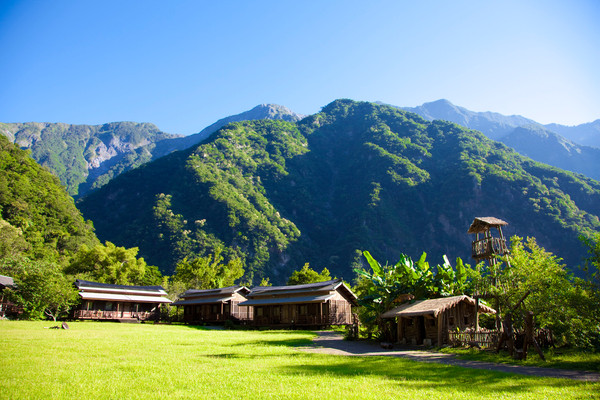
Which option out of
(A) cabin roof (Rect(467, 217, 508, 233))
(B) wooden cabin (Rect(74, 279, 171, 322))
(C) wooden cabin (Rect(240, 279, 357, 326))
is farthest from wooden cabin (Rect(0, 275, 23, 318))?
Answer: (A) cabin roof (Rect(467, 217, 508, 233))

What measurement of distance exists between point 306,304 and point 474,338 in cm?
2469

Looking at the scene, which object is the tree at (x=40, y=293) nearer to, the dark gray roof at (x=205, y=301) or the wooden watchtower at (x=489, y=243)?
the dark gray roof at (x=205, y=301)

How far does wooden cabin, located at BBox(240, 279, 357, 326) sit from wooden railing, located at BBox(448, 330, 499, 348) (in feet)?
64.0

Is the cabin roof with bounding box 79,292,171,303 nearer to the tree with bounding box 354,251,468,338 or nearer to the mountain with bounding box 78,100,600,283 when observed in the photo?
the tree with bounding box 354,251,468,338

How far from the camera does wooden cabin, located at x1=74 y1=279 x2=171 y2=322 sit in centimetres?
4497

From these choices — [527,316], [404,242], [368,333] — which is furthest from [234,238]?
[527,316]

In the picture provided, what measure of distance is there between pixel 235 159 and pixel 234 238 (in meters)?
36.3

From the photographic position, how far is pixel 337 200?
14712 centimetres

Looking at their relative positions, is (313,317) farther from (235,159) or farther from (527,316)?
(235,159)

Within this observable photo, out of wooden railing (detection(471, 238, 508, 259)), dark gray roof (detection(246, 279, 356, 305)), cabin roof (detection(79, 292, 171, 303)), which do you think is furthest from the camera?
cabin roof (detection(79, 292, 171, 303))

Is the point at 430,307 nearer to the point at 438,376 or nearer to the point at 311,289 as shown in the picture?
the point at 438,376

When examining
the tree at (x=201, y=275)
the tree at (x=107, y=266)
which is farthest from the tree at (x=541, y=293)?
the tree at (x=107, y=266)

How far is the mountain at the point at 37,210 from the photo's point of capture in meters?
70.6

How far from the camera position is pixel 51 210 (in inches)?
3177
